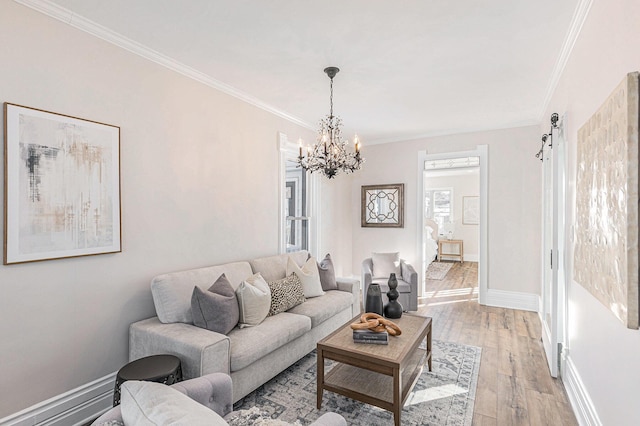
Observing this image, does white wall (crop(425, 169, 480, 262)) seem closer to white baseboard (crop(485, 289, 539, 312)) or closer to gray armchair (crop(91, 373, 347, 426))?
white baseboard (crop(485, 289, 539, 312))

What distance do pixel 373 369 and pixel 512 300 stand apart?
3630 millimetres

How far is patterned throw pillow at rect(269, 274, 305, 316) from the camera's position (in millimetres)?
3025

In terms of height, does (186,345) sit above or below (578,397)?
above

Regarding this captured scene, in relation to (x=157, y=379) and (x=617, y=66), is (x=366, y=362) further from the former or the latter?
(x=617, y=66)

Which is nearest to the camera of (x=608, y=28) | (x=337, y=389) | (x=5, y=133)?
(x=608, y=28)

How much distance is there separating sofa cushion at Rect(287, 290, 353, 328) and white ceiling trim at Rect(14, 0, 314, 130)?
233cm

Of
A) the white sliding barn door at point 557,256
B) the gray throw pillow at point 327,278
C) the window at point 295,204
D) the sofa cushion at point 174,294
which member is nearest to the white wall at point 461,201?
the window at point 295,204

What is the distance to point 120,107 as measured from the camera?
8.18 feet

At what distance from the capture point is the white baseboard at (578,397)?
6.49ft

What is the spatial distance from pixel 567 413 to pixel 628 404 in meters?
1.08

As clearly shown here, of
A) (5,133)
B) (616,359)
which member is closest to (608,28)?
(616,359)

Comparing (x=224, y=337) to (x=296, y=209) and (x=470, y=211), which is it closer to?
(x=296, y=209)

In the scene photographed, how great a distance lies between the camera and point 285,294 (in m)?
3.15

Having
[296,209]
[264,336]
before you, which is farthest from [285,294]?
[296,209]
